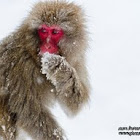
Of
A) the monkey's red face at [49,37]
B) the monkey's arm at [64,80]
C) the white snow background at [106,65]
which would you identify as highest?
the monkey's red face at [49,37]

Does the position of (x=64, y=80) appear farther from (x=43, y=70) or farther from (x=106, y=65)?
(x=106, y=65)

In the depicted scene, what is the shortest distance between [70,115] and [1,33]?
4.39 meters

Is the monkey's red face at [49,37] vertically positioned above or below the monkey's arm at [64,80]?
above

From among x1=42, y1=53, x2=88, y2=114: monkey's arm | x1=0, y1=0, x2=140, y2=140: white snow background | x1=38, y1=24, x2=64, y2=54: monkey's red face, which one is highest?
x1=38, y1=24, x2=64, y2=54: monkey's red face

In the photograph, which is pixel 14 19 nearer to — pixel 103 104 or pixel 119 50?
pixel 119 50

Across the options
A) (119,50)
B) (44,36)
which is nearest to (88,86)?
(44,36)

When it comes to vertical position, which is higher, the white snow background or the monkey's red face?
the monkey's red face

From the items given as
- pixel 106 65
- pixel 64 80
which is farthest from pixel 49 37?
pixel 106 65

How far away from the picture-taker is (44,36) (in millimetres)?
6320

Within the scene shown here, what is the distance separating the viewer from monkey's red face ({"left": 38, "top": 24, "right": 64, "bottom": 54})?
6.29 meters

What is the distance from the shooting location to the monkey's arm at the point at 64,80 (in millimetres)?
6289

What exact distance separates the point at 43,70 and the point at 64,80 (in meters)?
0.21

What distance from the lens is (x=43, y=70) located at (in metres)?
6.34

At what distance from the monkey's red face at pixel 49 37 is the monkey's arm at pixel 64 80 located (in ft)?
0.22
